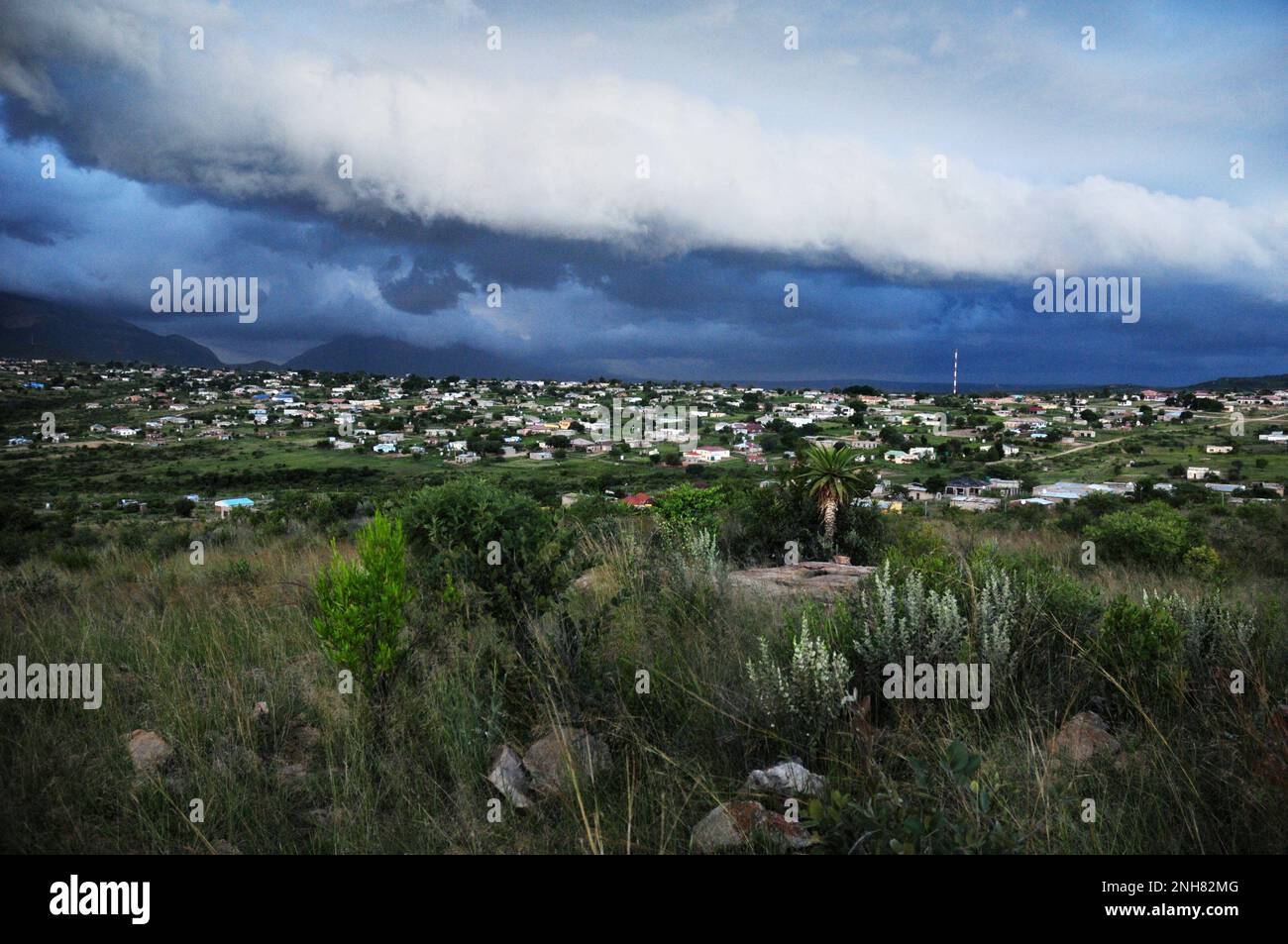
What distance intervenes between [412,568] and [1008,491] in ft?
121

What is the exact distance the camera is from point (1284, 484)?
3266 cm

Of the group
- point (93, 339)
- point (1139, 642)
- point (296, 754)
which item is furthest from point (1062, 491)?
point (93, 339)

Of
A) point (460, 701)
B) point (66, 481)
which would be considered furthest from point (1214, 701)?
point (66, 481)

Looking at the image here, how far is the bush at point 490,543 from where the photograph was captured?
14.4 ft

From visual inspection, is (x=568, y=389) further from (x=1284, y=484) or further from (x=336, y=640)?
(x=336, y=640)

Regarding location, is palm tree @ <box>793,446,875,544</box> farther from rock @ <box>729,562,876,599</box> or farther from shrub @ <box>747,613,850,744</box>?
shrub @ <box>747,613,850,744</box>

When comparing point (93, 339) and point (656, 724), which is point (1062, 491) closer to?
point (656, 724)

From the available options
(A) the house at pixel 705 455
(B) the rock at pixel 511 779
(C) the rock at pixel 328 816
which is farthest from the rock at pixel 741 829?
(A) the house at pixel 705 455

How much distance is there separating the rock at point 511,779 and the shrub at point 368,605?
3.00 ft

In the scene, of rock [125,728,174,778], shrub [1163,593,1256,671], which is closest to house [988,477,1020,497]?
shrub [1163,593,1256,671]

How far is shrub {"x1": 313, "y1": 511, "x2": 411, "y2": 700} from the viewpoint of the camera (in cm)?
348

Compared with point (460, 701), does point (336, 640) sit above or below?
above

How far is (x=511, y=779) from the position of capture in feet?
9.89

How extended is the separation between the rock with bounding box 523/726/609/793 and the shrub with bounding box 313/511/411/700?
1.02 m
